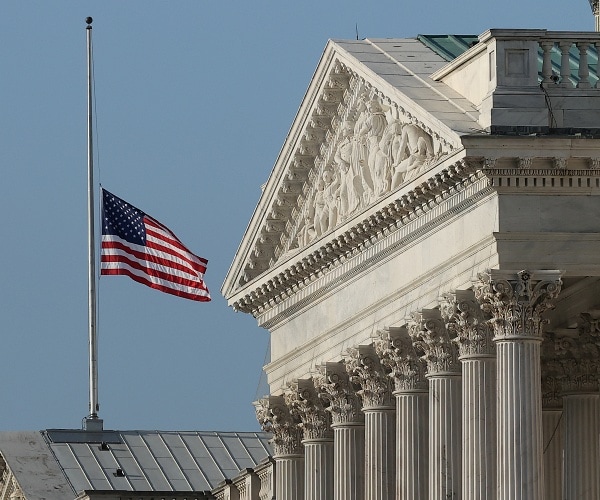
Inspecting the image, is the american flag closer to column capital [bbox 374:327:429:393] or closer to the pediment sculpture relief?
the pediment sculpture relief

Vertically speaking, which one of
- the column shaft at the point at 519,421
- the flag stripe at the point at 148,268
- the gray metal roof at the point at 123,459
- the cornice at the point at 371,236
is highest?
the flag stripe at the point at 148,268

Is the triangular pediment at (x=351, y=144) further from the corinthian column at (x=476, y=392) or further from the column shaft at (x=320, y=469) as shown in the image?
the column shaft at (x=320, y=469)

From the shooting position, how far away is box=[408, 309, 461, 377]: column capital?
82750 mm

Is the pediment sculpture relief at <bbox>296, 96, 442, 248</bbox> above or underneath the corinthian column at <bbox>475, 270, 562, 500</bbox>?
above

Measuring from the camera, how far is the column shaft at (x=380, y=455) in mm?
88688

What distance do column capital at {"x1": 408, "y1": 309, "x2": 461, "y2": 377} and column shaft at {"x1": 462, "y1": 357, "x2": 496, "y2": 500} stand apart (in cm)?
238

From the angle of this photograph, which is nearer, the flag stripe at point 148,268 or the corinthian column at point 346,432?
the corinthian column at point 346,432

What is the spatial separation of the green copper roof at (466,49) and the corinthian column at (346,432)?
9.59m

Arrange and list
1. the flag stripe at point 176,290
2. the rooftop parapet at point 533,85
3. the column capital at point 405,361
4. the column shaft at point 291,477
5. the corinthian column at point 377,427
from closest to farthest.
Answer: the rooftop parapet at point 533,85, the column capital at point 405,361, the corinthian column at point 377,427, the column shaft at point 291,477, the flag stripe at point 176,290

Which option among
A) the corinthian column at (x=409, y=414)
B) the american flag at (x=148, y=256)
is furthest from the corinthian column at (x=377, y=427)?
the american flag at (x=148, y=256)

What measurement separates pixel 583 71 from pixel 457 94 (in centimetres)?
388

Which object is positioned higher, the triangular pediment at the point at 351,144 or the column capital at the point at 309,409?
the triangular pediment at the point at 351,144

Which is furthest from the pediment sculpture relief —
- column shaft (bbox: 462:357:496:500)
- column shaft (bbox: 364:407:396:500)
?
column shaft (bbox: 364:407:396:500)

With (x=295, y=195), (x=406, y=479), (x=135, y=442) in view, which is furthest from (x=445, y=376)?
(x=135, y=442)
